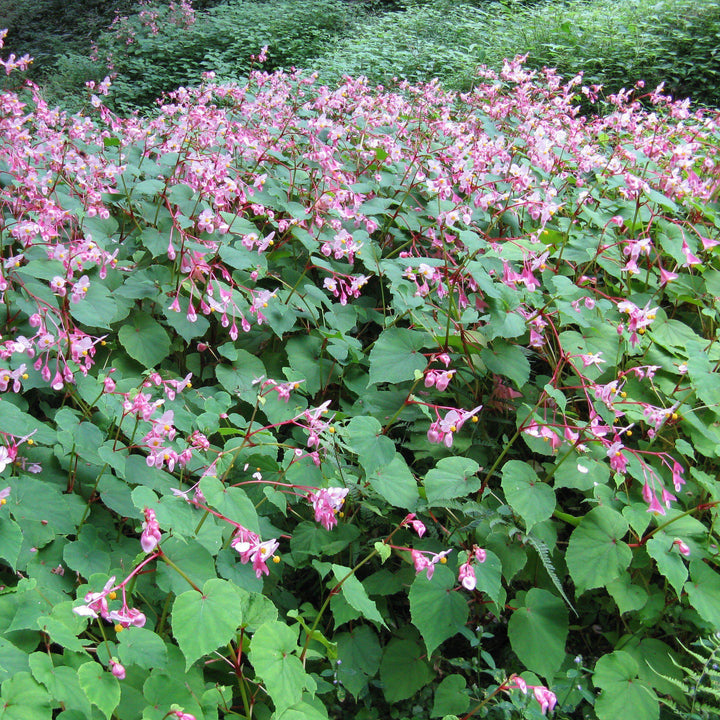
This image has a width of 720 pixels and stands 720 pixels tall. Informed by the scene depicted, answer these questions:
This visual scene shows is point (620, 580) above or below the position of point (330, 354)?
below

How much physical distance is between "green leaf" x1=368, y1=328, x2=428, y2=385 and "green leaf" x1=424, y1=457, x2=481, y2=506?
1.10ft

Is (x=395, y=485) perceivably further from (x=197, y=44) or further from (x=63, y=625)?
(x=197, y=44)

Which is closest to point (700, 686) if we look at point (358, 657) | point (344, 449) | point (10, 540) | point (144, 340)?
point (358, 657)

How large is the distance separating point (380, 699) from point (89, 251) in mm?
1771

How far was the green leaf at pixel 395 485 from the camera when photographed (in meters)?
1.82

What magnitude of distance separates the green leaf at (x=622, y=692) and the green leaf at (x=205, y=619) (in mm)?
1046

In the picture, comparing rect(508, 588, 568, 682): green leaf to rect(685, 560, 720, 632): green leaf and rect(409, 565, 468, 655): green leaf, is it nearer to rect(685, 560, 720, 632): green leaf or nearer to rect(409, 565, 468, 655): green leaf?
rect(409, 565, 468, 655): green leaf

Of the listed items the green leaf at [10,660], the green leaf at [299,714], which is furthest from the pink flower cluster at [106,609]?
the green leaf at [299,714]

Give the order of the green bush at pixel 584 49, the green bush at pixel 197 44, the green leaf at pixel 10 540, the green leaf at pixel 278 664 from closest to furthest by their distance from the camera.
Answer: the green leaf at pixel 278 664 → the green leaf at pixel 10 540 → the green bush at pixel 584 49 → the green bush at pixel 197 44

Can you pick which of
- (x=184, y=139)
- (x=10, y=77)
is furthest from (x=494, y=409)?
(x=10, y=77)

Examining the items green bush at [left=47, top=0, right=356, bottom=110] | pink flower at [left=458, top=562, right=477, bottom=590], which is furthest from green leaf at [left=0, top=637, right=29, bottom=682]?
green bush at [left=47, top=0, right=356, bottom=110]

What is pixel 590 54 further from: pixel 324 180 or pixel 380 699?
pixel 380 699

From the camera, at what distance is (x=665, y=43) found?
7.73m

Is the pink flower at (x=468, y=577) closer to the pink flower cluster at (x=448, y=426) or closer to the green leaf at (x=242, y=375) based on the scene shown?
the pink flower cluster at (x=448, y=426)
